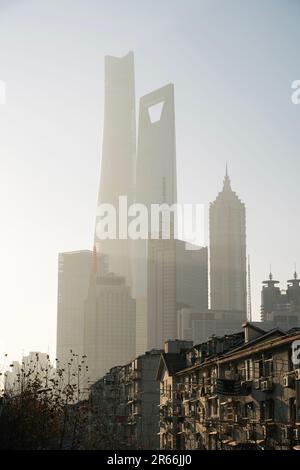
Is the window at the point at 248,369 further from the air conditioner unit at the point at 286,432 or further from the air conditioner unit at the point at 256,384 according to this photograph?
the air conditioner unit at the point at 286,432

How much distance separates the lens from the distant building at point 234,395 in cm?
5959

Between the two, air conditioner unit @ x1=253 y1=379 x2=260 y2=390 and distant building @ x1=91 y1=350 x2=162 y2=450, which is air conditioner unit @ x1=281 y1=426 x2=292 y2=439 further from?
distant building @ x1=91 y1=350 x2=162 y2=450

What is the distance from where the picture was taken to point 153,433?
105 meters

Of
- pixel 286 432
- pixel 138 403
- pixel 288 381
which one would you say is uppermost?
pixel 138 403

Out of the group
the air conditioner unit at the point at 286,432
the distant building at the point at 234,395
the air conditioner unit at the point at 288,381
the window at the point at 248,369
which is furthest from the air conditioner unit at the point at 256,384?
the air conditioner unit at the point at 288,381

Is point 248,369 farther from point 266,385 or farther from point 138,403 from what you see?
point 138,403

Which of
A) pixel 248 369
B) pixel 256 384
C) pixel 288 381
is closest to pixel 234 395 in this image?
pixel 248 369

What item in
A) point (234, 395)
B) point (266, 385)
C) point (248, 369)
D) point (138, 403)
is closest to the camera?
point (266, 385)

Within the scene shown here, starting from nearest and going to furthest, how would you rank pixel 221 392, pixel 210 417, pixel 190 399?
pixel 221 392 → pixel 210 417 → pixel 190 399

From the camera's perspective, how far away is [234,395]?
67938 mm

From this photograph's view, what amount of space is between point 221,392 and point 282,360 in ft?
25.3
